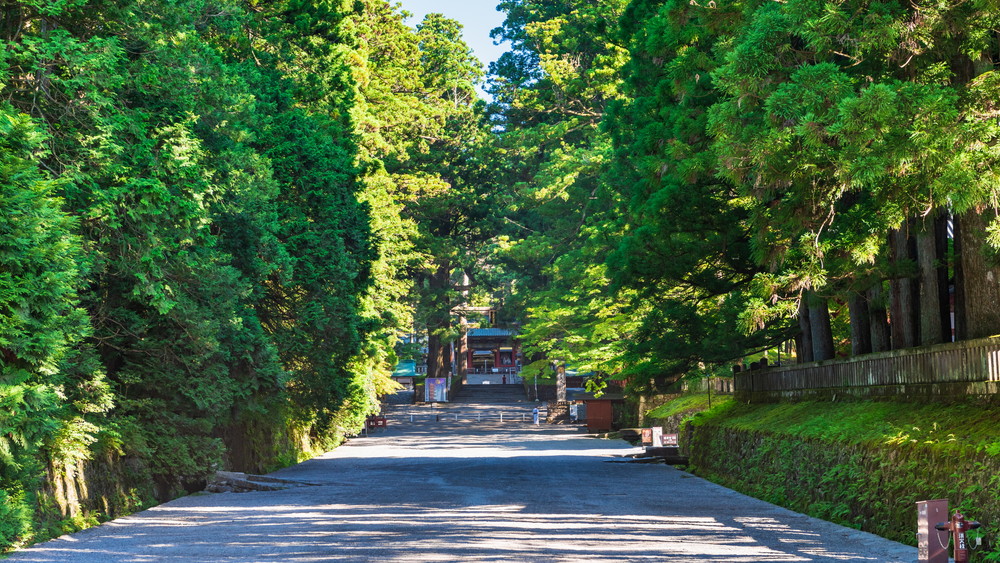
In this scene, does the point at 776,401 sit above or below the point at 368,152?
below

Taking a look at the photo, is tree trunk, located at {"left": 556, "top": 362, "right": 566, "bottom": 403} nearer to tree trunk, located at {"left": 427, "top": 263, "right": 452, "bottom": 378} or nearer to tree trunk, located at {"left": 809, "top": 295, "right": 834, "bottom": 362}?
tree trunk, located at {"left": 427, "top": 263, "right": 452, "bottom": 378}

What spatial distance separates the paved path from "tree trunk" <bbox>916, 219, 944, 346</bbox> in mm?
3420

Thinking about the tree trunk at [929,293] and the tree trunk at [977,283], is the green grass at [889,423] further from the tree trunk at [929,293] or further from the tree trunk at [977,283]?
the tree trunk at [929,293]

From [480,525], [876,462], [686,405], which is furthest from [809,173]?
[686,405]

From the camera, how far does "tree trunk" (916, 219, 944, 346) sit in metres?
15.5

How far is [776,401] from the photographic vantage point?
2331 centimetres

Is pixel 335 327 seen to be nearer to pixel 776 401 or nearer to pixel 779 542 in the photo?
pixel 776 401

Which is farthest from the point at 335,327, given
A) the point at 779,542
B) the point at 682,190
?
the point at 779,542

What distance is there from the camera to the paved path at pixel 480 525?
455 inches

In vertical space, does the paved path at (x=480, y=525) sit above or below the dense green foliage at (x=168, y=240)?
below

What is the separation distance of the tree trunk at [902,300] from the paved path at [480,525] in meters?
3.60

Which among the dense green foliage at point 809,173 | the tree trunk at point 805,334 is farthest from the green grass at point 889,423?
the tree trunk at point 805,334

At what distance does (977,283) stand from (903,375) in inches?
89.8

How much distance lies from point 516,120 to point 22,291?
5325 centimetres
